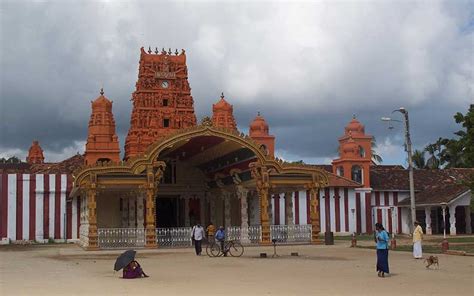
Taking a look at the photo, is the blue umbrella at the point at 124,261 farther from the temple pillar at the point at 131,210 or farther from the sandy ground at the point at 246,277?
the temple pillar at the point at 131,210

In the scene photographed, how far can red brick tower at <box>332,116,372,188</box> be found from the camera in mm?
49938

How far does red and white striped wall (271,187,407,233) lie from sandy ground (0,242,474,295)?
24.2m

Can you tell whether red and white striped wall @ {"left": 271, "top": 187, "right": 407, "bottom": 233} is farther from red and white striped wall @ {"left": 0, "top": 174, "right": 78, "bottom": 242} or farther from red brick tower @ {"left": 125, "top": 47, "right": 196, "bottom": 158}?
red and white striped wall @ {"left": 0, "top": 174, "right": 78, "bottom": 242}

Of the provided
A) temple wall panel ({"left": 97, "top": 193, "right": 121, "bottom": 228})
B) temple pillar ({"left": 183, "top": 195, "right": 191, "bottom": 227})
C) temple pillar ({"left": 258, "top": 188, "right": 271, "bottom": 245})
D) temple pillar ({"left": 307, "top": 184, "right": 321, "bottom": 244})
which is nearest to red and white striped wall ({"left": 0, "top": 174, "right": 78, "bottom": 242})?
temple wall panel ({"left": 97, "top": 193, "right": 121, "bottom": 228})

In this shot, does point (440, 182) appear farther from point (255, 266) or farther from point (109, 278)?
point (109, 278)

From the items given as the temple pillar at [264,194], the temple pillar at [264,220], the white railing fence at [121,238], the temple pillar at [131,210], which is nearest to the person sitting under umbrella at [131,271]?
the white railing fence at [121,238]

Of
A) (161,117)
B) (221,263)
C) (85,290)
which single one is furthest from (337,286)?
(161,117)

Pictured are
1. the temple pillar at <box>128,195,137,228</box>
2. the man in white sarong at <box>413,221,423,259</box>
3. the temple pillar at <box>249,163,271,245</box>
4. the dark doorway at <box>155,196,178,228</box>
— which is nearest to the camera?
the man in white sarong at <box>413,221,423,259</box>

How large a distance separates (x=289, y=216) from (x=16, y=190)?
58.9 feet

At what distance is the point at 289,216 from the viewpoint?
115 feet

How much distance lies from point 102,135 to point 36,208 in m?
6.70

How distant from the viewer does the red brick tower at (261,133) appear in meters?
54.0

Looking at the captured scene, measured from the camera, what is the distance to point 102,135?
43.9m

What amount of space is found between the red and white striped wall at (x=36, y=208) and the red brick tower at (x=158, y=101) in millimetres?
5246
